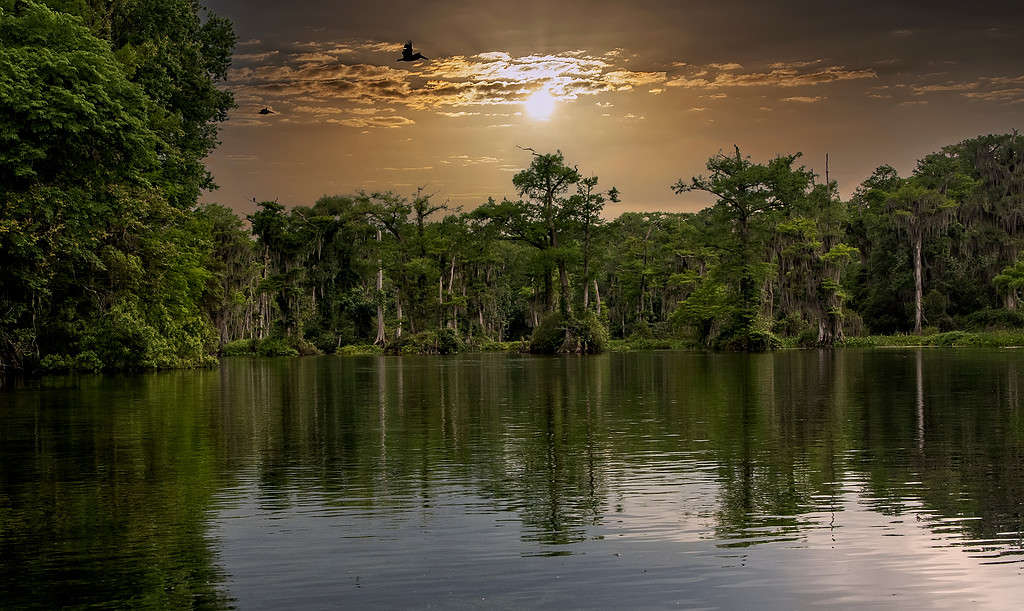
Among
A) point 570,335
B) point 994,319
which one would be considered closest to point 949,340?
point 994,319

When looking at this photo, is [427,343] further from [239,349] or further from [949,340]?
[949,340]

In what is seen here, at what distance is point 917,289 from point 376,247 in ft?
166

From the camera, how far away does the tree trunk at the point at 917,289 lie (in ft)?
274

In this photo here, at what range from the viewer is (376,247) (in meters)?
92.6

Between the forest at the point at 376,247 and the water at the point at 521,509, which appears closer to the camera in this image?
the water at the point at 521,509

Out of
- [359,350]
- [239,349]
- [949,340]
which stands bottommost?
[949,340]

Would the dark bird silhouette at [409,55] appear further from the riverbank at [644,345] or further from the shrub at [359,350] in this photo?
the shrub at [359,350]

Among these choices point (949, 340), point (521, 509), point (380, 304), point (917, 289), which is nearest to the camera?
point (521, 509)

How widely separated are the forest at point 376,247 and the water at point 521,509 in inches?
605

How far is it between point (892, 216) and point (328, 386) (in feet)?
231

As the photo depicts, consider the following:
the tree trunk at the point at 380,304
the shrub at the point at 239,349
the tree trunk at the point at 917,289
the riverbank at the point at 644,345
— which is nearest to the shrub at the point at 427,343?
the riverbank at the point at 644,345

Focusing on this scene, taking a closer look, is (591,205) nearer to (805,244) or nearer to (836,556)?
(805,244)

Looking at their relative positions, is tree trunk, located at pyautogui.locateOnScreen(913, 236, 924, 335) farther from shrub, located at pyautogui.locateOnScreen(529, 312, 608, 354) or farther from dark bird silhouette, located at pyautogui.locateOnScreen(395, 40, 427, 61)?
dark bird silhouette, located at pyautogui.locateOnScreen(395, 40, 427, 61)

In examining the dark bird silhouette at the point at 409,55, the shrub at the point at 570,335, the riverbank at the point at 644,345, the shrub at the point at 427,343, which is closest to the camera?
the dark bird silhouette at the point at 409,55
